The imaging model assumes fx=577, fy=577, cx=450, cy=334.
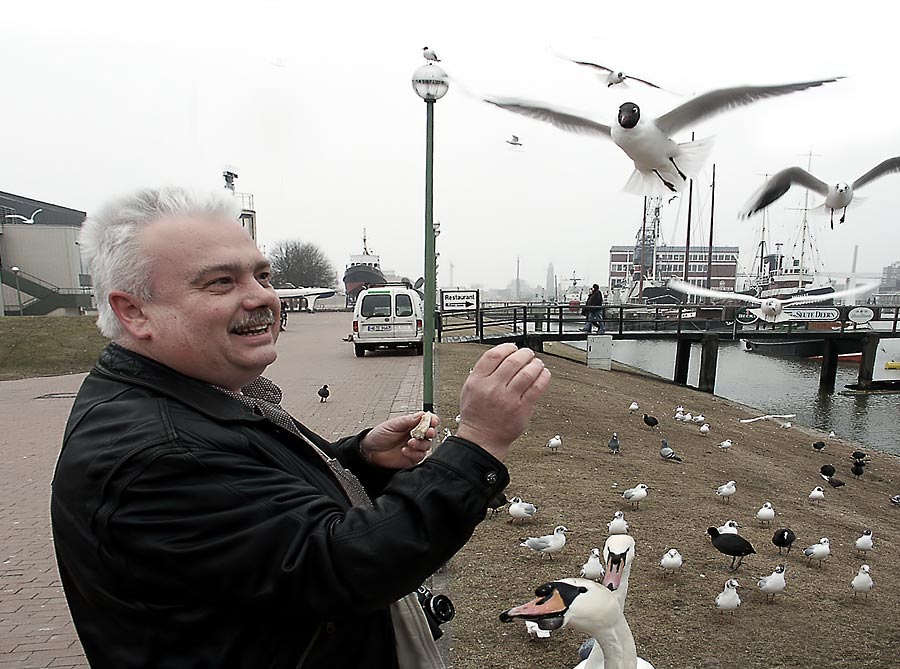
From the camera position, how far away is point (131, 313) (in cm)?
126

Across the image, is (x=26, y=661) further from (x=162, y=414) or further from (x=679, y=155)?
(x=679, y=155)

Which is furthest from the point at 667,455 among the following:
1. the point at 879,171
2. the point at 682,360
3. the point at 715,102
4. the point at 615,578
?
the point at 682,360

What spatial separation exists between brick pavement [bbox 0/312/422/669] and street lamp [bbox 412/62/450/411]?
119 inches

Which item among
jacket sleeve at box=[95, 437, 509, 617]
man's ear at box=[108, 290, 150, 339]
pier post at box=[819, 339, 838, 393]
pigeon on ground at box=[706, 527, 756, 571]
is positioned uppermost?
man's ear at box=[108, 290, 150, 339]

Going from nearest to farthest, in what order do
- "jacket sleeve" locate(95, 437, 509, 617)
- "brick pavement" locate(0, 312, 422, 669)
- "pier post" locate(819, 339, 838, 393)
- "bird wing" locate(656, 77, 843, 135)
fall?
1. "jacket sleeve" locate(95, 437, 509, 617)
2. "bird wing" locate(656, 77, 843, 135)
3. "brick pavement" locate(0, 312, 422, 669)
4. "pier post" locate(819, 339, 838, 393)

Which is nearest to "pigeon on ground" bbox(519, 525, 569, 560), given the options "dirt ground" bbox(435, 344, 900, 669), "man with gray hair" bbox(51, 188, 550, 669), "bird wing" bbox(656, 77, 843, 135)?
"dirt ground" bbox(435, 344, 900, 669)

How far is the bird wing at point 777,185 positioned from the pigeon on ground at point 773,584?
3.50 metres

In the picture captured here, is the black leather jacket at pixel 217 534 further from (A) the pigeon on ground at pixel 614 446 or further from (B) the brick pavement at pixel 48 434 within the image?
(A) the pigeon on ground at pixel 614 446

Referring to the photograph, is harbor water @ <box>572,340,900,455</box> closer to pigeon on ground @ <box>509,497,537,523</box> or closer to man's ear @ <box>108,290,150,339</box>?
pigeon on ground @ <box>509,497,537,523</box>

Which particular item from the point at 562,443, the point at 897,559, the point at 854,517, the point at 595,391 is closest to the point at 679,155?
the point at 897,559

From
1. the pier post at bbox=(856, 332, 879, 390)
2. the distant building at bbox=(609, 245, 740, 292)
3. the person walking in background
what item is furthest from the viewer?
the pier post at bbox=(856, 332, 879, 390)

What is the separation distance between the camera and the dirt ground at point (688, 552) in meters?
3.60

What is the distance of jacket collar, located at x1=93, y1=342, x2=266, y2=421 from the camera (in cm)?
118

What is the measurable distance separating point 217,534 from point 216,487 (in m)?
0.08
